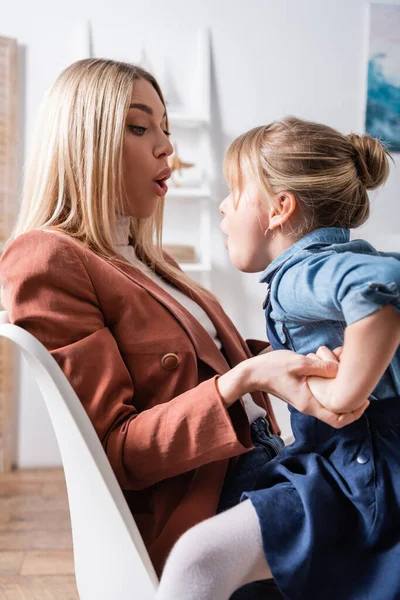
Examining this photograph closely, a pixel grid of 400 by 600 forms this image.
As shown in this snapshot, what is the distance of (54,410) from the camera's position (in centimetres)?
89

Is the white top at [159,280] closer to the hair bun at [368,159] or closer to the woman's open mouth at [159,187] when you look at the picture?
the woman's open mouth at [159,187]

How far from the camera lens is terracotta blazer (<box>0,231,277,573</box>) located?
3.11 feet

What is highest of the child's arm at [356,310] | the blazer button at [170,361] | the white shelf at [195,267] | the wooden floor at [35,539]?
the child's arm at [356,310]

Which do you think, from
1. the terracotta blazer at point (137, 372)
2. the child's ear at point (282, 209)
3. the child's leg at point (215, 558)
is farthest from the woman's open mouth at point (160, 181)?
the child's leg at point (215, 558)

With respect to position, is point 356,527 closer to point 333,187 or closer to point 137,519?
point 137,519

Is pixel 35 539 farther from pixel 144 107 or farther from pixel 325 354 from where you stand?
pixel 325 354

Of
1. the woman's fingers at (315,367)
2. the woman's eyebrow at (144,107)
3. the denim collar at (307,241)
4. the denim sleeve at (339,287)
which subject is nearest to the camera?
the denim sleeve at (339,287)

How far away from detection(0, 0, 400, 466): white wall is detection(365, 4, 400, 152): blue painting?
0.05m

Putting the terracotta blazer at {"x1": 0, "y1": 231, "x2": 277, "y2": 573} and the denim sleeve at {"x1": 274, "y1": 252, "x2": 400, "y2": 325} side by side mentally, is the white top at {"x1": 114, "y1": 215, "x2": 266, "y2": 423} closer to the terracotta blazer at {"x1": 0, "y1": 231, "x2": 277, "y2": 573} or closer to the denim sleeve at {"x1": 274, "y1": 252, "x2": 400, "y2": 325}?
the terracotta blazer at {"x1": 0, "y1": 231, "x2": 277, "y2": 573}

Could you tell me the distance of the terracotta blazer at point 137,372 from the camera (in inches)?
37.3

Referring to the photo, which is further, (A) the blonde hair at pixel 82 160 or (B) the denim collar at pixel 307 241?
(A) the blonde hair at pixel 82 160

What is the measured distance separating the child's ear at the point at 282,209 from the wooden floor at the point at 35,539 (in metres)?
1.33

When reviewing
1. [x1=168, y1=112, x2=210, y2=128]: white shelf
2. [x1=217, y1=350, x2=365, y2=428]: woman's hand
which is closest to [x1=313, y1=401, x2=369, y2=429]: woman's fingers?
[x1=217, y1=350, x2=365, y2=428]: woman's hand

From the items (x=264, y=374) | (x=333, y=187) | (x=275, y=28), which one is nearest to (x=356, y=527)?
(x=264, y=374)
